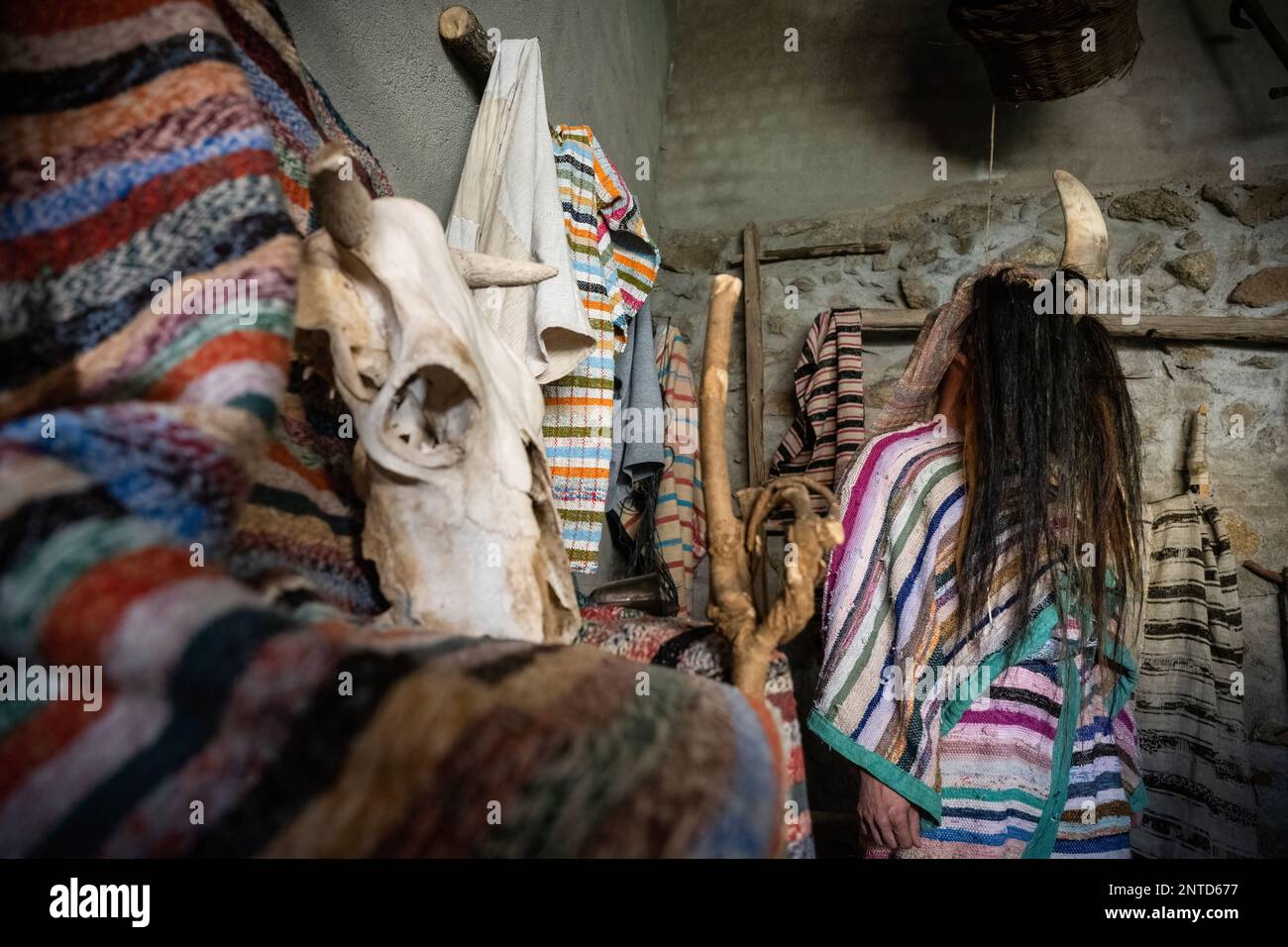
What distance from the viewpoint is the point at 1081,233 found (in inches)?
56.8

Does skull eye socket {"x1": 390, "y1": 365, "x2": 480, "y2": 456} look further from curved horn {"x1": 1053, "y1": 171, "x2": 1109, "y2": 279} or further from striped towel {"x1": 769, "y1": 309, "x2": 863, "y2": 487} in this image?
striped towel {"x1": 769, "y1": 309, "x2": 863, "y2": 487}

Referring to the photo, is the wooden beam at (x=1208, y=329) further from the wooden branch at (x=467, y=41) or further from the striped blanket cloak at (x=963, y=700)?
the wooden branch at (x=467, y=41)

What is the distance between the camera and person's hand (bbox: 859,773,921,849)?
1.20m

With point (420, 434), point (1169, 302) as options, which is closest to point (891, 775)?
point (420, 434)

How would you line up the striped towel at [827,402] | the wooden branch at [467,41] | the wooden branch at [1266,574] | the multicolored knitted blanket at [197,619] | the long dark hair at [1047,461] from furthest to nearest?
the striped towel at [827,402] < the wooden branch at [1266,574] < the long dark hair at [1047,461] < the wooden branch at [467,41] < the multicolored knitted blanket at [197,619]

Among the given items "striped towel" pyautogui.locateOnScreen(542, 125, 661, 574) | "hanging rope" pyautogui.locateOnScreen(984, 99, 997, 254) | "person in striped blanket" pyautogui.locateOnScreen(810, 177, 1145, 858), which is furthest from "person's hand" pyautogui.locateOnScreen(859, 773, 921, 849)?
"hanging rope" pyautogui.locateOnScreen(984, 99, 997, 254)

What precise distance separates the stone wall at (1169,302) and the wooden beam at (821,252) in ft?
0.11

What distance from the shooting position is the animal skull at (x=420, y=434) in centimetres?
50

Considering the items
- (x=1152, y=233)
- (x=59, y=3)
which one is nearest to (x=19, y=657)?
(x=59, y=3)

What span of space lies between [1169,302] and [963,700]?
1774mm

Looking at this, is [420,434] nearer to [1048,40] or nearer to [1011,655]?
[1011,655]

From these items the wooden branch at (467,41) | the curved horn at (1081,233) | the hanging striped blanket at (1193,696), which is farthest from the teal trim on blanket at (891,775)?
the wooden branch at (467,41)
